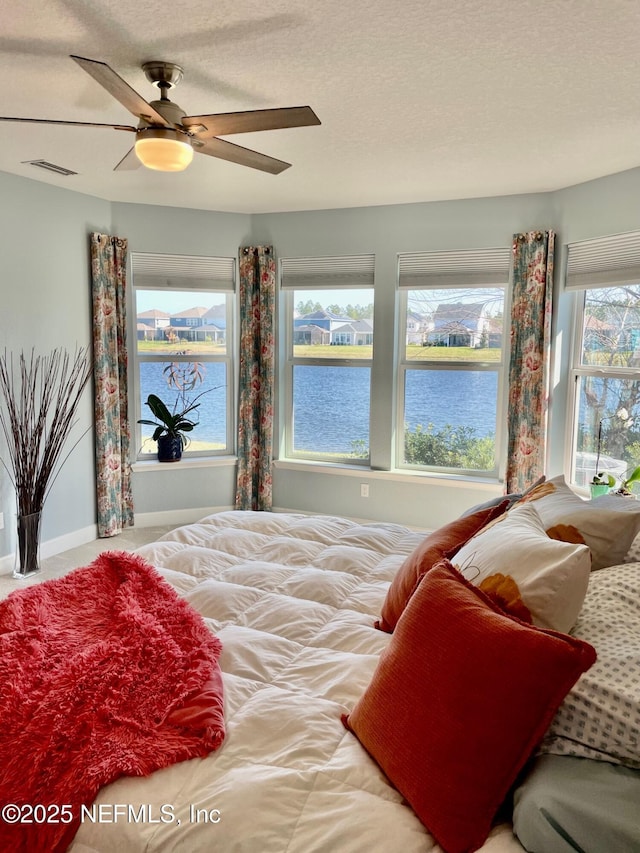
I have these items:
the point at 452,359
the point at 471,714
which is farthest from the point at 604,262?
the point at 471,714

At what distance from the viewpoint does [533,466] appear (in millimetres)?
4000

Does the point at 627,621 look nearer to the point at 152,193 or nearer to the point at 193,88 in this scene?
the point at 193,88

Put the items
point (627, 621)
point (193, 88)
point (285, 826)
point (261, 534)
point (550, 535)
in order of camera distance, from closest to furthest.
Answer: point (285, 826)
point (627, 621)
point (550, 535)
point (193, 88)
point (261, 534)

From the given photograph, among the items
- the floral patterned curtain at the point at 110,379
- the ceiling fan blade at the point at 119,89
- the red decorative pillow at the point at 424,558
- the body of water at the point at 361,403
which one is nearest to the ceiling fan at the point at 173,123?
the ceiling fan blade at the point at 119,89

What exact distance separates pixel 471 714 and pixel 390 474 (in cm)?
343

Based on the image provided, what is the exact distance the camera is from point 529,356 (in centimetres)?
398

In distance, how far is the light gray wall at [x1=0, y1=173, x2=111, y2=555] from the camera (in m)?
3.71

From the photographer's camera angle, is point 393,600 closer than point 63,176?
Yes

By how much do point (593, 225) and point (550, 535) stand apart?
2.67 m

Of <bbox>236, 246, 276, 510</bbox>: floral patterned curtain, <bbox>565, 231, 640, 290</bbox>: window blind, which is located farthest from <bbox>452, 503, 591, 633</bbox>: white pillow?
<bbox>236, 246, 276, 510</bbox>: floral patterned curtain

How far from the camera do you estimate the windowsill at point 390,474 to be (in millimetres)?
4266

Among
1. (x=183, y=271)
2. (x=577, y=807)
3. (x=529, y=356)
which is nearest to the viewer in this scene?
(x=577, y=807)

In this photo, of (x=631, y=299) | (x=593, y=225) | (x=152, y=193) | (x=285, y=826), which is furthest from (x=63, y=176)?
(x=285, y=826)

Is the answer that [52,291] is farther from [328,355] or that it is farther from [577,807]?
[577,807]
